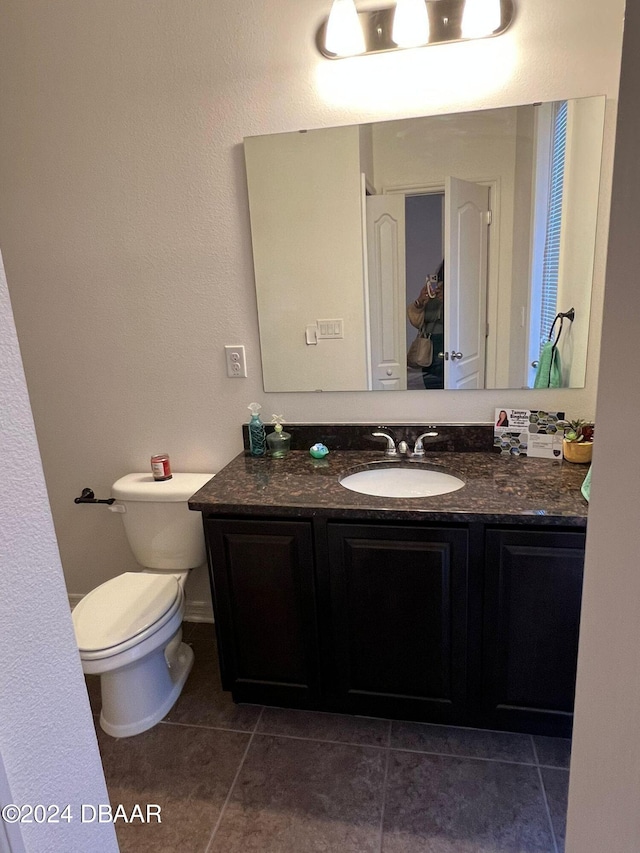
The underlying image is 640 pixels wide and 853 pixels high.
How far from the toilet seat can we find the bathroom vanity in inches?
8.7

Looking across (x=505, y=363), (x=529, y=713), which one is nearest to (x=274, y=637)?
(x=529, y=713)

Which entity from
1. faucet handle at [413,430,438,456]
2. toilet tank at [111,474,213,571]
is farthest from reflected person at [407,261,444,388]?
toilet tank at [111,474,213,571]

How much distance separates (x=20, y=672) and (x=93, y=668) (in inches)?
39.5

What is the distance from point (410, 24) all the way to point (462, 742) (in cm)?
220

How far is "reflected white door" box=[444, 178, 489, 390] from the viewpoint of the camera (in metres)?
1.72

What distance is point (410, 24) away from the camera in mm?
1575

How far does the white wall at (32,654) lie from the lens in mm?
666

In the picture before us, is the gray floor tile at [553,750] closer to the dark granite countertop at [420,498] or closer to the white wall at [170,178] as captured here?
the dark granite countertop at [420,498]

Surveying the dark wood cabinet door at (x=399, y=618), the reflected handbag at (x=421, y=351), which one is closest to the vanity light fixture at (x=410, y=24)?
the reflected handbag at (x=421, y=351)

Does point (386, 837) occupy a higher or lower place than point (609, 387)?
lower

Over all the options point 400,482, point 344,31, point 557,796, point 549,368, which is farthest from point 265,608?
point 344,31

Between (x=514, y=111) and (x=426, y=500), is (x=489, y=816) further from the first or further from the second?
(x=514, y=111)

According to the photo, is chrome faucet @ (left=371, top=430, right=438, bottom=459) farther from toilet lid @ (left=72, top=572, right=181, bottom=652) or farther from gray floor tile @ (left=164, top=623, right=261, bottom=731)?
gray floor tile @ (left=164, top=623, right=261, bottom=731)

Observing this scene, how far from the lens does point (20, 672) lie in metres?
0.70
